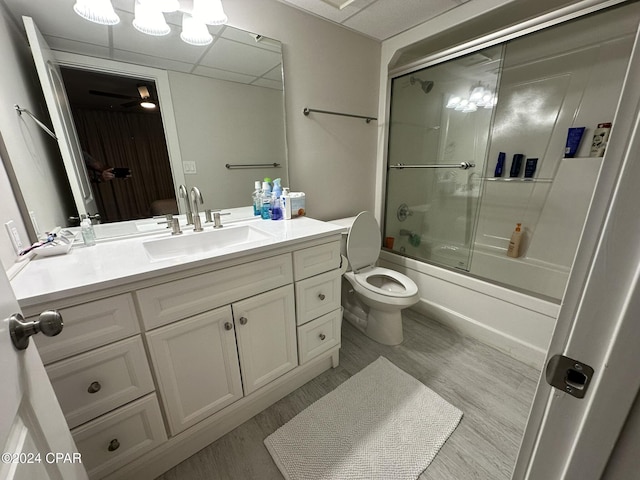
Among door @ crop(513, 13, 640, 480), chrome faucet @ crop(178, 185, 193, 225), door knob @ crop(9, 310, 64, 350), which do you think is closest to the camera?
door @ crop(513, 13, 640, 480)

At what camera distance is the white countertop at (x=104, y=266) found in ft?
2.57

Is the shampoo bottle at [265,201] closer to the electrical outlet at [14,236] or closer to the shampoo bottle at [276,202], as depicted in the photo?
the shampoo bottle at [276,202]

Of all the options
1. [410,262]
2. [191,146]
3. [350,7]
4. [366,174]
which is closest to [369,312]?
[410,262]

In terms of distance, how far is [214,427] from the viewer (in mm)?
1232

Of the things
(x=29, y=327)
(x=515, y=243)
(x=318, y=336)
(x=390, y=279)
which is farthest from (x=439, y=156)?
(x=29, y=327)

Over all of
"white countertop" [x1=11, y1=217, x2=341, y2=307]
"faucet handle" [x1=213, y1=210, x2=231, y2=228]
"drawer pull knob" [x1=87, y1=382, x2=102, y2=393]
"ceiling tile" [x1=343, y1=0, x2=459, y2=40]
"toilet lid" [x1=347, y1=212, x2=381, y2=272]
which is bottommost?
"drawer pull knob" [x1=87, y1=382, x2=102, y2=393]

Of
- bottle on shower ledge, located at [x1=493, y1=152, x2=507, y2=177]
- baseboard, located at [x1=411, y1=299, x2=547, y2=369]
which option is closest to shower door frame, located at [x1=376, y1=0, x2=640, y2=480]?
baseboard, located at [x1=411, y1=299, x2=547, y2=369]

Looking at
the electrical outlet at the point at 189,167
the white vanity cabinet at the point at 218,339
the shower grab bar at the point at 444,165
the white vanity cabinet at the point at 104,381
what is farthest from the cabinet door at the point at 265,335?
the shower grab bar at the point at 444,165

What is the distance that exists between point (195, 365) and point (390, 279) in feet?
4.67

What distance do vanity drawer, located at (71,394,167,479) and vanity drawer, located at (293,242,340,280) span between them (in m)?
0.77

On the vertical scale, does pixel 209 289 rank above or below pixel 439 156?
below

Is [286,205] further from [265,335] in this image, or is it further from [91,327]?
[91,327]

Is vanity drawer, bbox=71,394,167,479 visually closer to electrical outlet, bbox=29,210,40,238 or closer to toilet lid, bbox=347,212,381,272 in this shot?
electrical outlet, bbox=29,210,40,238

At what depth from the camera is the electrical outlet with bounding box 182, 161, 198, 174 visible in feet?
4.73
